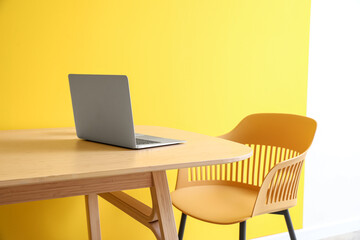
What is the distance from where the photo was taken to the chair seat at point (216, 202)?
154 cm

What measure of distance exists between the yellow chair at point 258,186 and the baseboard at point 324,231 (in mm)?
787

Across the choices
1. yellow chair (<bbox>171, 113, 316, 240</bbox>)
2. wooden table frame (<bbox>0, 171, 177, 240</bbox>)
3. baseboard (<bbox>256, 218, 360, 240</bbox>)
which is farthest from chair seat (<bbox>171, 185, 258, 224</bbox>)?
baseboard (<bbox>256, 218, 360, 240</bbox>)

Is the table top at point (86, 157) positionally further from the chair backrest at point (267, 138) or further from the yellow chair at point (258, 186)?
the chair backrest at point (267, 138)

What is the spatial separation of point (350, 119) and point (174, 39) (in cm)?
130

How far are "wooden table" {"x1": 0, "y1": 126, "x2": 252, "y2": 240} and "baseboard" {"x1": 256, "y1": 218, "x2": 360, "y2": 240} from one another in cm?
133

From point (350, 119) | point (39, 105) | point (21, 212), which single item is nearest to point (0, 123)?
point (39, 105)

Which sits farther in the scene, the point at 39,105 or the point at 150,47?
the point at 150,47

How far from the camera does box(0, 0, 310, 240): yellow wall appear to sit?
179 centimetres

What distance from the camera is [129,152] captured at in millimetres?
1160

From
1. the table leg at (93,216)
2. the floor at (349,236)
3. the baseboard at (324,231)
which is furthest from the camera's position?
the floor at (349,236)

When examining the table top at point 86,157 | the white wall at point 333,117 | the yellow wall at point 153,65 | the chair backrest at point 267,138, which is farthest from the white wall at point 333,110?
the table top at point 86,157

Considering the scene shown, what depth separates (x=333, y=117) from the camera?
2625 mm

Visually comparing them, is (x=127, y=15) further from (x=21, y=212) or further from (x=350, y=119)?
(x=350, y=119)

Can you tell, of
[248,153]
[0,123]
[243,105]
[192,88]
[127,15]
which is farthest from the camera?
[243,105]
